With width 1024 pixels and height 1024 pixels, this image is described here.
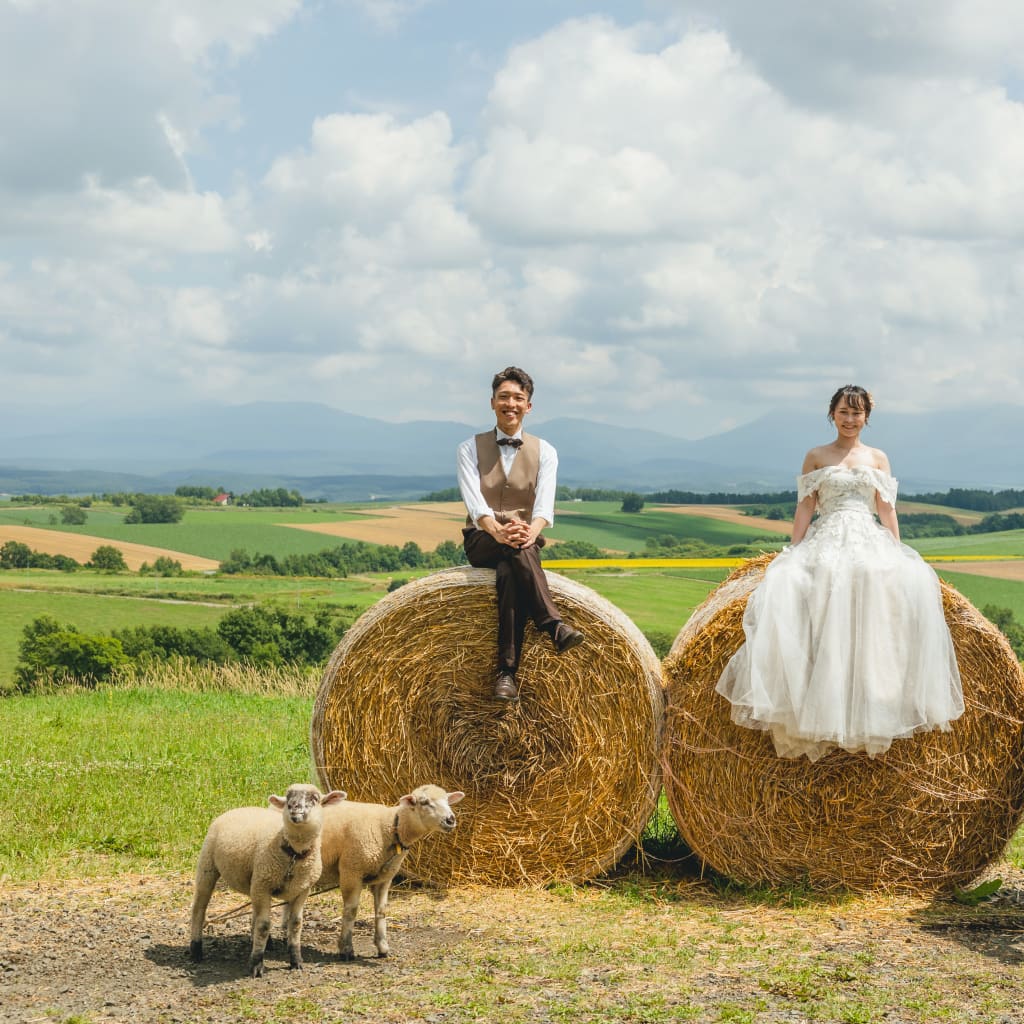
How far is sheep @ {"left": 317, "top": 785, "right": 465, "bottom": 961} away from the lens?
5.82 meters

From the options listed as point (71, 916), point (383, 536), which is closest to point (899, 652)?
point (71, 916)

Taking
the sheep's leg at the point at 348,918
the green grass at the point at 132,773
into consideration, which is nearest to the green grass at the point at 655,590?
the green grass at the point at 132,773

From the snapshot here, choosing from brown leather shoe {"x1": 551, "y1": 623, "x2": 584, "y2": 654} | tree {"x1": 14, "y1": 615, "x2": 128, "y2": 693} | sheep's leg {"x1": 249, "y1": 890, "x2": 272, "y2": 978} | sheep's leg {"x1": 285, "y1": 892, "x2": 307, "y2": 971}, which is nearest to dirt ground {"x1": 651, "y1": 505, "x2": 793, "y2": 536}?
tree {"x1": 14, "y1": 615, "x2": 128, "y2": 693}

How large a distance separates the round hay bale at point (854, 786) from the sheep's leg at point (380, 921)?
1980 millimetres

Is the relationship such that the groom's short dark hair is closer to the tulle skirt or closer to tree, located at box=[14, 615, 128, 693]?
the tulle skirt

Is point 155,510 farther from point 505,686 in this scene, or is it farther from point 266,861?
point 266,861

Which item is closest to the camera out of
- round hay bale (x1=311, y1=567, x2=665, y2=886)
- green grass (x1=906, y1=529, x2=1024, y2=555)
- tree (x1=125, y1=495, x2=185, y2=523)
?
round hay bale (x1=311, y1=567, x2=665, y2=886)

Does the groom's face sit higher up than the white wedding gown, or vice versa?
the groom's face

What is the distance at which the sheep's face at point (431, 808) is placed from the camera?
227 inches

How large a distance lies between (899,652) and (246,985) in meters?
3.73

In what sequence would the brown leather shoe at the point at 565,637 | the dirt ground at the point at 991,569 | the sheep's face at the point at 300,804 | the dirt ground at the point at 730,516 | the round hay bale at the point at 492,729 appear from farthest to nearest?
the dirt ground at the point at 730,516 → the dirt ground at the point at 991,569 → the round hay bale at the point at 492,729 → the brown leather shoe at the point at 565,637 → the sheep's face at the point at 300,804

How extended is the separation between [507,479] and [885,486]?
87.9 inches

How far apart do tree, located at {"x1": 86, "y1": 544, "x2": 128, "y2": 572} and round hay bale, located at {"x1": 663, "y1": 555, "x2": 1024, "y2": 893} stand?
28477 mm

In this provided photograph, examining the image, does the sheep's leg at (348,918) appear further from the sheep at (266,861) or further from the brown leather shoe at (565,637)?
the brown leather shoe at (565,637)
